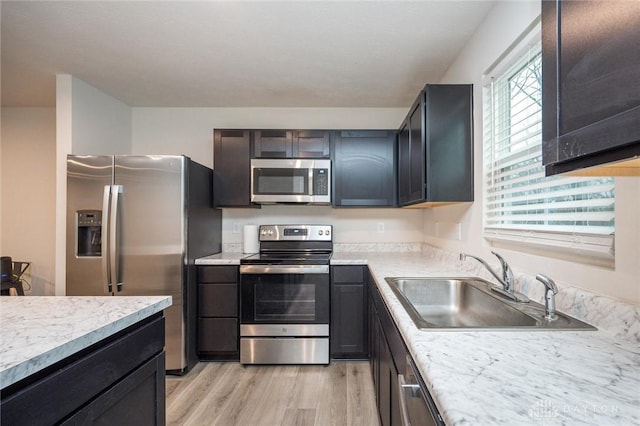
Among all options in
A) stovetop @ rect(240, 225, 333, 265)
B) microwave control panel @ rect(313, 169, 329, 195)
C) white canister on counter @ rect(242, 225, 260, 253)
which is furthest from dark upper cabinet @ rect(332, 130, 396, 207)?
white canister on counter @ rect(242, 225, 260, 253)

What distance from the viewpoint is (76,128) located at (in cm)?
246

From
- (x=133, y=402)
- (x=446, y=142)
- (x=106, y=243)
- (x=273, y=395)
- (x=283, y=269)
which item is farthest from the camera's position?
(x=283, y=269)

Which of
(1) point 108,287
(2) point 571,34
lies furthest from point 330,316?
(2) point 571,34

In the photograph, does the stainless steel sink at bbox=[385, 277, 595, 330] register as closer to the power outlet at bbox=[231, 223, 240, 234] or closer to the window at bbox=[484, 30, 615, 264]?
the window at bbox=[484, 30, 615, 264]

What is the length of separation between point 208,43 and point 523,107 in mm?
1982

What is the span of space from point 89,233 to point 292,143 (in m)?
1.82

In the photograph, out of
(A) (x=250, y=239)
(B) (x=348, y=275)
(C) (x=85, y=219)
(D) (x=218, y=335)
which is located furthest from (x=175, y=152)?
(B) (x=348, y=275)

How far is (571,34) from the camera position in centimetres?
59

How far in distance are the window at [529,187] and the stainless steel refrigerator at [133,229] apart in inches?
85.0

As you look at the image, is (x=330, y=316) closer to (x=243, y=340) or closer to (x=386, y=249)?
(x=243, y=340)

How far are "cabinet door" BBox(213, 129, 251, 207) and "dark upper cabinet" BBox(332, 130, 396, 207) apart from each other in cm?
84

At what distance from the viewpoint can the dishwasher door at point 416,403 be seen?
657 mm

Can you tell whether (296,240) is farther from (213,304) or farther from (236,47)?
(236,47)

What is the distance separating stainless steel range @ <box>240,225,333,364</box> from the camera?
2.40 m
